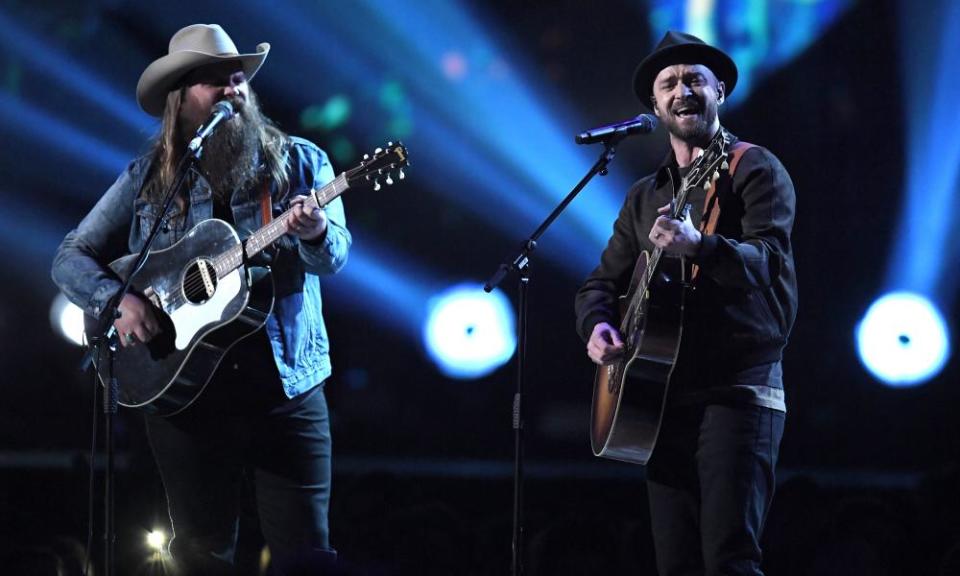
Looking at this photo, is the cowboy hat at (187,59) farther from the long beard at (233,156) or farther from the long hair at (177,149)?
the long beard at (233,156)

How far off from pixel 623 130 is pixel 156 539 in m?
3.05

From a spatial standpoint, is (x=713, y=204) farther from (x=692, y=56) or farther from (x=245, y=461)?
(x=245, y=461)

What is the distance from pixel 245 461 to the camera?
10.7 feet

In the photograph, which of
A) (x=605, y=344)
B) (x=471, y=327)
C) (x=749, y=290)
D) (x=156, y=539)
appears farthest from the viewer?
(x=471, y=327)

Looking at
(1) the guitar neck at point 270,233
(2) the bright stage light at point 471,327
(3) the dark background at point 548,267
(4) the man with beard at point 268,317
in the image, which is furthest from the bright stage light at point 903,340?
(1) the guitar neck at point 270,233

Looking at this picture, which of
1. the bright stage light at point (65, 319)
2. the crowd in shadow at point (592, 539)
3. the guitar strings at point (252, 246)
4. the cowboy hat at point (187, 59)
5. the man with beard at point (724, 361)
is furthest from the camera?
the bright stage light at point (65, 319)

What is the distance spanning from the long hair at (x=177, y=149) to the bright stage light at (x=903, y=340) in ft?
16.8

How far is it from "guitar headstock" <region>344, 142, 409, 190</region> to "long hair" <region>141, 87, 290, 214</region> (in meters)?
0.29

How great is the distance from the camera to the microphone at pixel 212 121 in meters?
3.18

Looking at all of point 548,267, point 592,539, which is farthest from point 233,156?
point 548,267

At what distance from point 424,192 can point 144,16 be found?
240 centimetres

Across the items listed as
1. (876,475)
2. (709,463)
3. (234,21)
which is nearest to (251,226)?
(709,463)

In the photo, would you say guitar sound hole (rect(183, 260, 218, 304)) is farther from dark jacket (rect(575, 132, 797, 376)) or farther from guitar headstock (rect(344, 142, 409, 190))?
dark jacket (rect(575, 132, 797, 376))

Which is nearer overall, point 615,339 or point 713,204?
point 713,204
